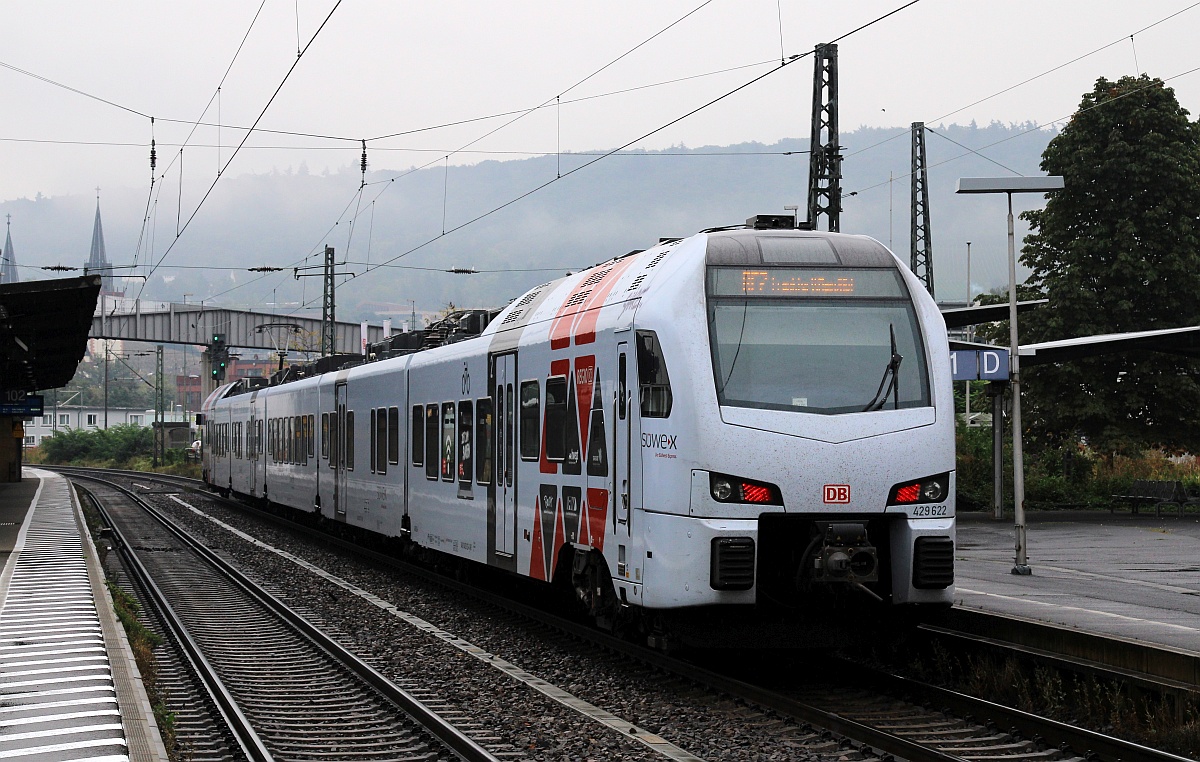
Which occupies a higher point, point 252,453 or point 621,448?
point 621,448

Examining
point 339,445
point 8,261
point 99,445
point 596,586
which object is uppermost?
point 8,261

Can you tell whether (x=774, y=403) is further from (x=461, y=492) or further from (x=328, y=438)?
(x=328, y=438)

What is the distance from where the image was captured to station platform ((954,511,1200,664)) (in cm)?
1186

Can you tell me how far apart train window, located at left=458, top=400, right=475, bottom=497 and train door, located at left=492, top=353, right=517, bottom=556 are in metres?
1.12

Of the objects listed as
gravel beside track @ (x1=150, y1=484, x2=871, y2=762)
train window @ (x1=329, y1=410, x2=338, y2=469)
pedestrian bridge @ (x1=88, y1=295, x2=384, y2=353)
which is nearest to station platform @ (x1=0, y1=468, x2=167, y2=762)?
gravel beside track @ (x1=150, y1=484, x2=871, y2=762)

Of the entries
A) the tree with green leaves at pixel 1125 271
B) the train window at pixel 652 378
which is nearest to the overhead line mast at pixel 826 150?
the train window at pixel 652 378

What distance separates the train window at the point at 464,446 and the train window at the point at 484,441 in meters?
0.26

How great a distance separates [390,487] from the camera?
20.3 m

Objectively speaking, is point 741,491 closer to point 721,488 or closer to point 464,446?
point 721,488

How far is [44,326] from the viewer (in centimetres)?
2623

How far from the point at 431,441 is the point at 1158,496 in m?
19.0

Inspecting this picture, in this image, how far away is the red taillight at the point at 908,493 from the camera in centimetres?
1015

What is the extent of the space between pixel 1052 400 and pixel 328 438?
18.1 m

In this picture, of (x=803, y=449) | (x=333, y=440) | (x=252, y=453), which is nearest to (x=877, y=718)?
(x=803, y=449)
